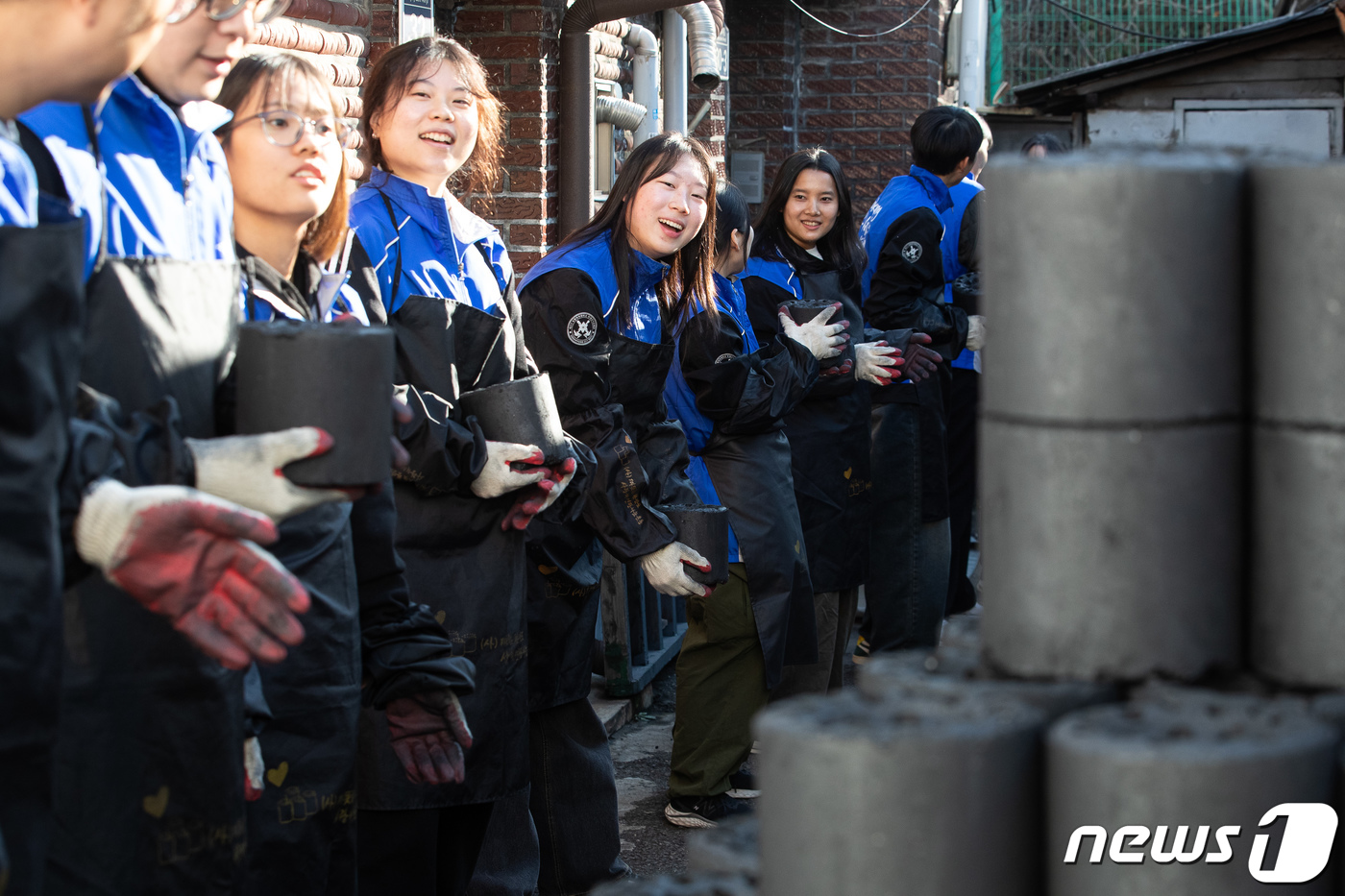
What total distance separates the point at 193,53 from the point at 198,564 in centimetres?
79

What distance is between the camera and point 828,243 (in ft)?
16.0

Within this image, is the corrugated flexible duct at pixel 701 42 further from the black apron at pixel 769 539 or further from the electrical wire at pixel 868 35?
the black apron at pixel 769 539

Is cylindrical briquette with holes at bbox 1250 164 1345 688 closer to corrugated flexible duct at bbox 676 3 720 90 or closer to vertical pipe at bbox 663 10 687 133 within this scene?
vertical pipe at bbox 663 10 687 133

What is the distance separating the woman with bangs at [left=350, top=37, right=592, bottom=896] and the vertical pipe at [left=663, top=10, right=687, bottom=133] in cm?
386

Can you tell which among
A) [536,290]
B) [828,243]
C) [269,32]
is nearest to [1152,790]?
[536,290]

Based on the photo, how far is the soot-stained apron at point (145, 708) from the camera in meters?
1.78

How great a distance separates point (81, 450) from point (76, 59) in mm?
461

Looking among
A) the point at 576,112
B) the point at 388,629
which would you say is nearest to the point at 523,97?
the point at 576,112

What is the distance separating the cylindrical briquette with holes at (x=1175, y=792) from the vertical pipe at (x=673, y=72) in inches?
233

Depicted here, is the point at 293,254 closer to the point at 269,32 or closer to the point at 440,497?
the point at 440,497

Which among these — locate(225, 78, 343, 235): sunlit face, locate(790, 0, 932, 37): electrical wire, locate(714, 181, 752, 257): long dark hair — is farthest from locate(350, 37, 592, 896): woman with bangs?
locate(790, 0, 932, 37): electrical wire

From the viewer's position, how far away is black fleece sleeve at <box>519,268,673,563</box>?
333cm

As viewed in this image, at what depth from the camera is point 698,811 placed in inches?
159

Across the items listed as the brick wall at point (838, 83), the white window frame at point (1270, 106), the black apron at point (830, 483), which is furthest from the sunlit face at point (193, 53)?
the white window frame at point (1270, 106)
